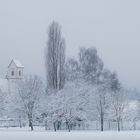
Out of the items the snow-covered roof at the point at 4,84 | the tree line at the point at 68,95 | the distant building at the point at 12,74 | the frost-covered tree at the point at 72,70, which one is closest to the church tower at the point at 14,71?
the distant building at the point at 12,74

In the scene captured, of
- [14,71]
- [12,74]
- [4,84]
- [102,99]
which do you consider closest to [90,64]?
[102,99]

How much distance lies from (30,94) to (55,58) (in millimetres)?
7120

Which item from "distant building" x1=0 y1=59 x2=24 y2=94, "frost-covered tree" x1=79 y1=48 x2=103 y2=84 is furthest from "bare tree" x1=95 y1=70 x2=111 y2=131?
"distant building" x1=0 y1=59 x2=24 y2=94

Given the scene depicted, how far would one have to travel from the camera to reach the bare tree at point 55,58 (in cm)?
6800

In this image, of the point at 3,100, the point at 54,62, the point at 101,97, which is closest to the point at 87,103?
the point at 101,97

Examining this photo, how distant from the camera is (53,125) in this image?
69562 millimetres

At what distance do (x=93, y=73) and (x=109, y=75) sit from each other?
417cm

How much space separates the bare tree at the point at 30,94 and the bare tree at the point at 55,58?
4058 mm

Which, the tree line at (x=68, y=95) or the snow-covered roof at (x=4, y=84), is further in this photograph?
the snow-covered roof at (x=4, y=84)

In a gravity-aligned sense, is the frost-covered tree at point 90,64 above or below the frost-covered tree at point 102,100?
above

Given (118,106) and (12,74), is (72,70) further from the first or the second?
(12,74)

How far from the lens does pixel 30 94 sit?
72.0 metres

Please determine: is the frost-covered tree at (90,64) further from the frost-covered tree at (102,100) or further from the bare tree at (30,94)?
the bare tree at (30,94)

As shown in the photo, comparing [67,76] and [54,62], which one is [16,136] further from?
[67,76]
